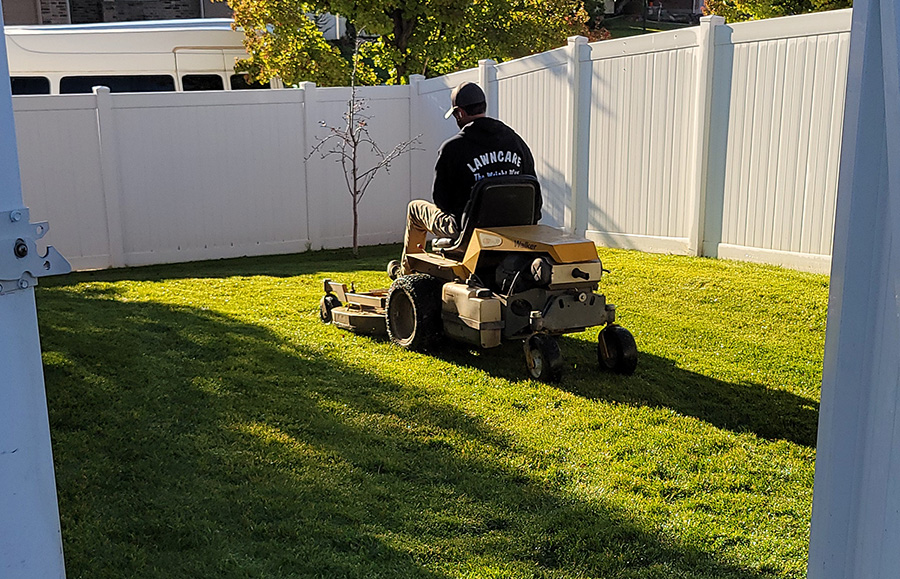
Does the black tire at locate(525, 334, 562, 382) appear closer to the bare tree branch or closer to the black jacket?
the black jacket

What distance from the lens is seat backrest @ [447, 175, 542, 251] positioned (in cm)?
604

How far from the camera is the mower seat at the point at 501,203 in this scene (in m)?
6.04

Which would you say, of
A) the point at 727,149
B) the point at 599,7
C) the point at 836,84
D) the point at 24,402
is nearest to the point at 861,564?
the point at 24,402

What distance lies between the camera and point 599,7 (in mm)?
32719

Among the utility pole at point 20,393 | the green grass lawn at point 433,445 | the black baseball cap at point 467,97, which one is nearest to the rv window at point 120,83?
the green grass lawn at point 433,445

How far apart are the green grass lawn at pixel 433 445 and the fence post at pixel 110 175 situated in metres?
3.80

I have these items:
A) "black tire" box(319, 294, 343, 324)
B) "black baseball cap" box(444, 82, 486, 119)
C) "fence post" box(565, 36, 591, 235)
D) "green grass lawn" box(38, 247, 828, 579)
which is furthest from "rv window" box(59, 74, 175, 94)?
"black baseball cap" box(444, 82, 486, 119)

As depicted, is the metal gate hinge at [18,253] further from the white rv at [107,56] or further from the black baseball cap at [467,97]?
the white rv at [107,56]

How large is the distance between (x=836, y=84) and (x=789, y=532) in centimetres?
485

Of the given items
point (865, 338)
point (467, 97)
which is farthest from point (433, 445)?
point (865, 338)

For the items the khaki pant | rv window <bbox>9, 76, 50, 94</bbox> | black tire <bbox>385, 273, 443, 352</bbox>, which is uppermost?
rv window <bbox>9, 76, 50, 94</bbox>

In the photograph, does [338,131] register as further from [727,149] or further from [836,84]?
[836,84]

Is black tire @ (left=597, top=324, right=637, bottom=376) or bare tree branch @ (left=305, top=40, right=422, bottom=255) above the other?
bare tree branch @ (left=305, top=40, right=422, bottom=255)

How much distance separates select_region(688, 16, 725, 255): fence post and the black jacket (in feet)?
9.59
